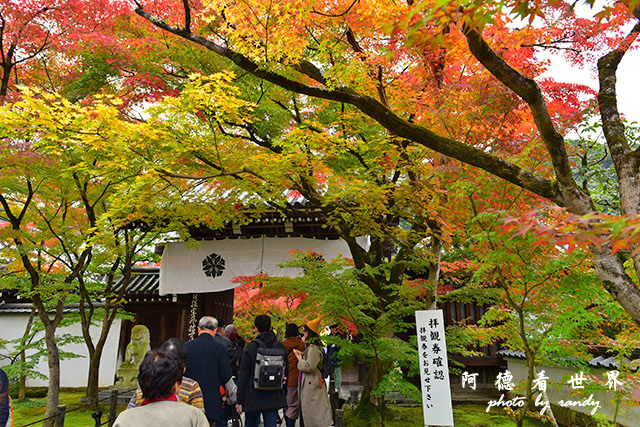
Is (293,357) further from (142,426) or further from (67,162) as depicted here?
(67,162)

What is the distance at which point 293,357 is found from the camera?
630 centimetres

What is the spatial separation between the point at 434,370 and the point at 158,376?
15.1ft

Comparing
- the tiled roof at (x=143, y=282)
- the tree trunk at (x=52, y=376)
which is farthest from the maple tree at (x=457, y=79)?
the tiled roof at (x=143, y=282)

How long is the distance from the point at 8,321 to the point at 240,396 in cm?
1525

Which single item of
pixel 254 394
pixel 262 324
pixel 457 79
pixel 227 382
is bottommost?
pixel 254 394

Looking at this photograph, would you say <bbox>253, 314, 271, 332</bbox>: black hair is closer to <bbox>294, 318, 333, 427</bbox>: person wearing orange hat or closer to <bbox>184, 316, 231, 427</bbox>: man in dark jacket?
<bbox>184, 316, 231, 427</bbox>: man in dark jacket

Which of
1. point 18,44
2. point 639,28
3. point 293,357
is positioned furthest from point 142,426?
point 18,44

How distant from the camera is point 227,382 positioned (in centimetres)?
498

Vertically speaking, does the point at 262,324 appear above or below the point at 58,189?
below

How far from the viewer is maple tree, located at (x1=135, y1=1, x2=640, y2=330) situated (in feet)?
11.6

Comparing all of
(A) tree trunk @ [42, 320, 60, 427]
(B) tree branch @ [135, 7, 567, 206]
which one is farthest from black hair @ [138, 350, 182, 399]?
(A) tree trunk @ [42, 320, 60, 427]

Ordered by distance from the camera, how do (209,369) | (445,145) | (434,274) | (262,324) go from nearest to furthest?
(445,145) → (209,369) → (262,324) → (434,274)

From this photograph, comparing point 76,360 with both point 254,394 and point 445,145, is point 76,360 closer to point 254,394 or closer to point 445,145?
point 254,394

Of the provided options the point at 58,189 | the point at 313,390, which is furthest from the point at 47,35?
the point at 313,390
